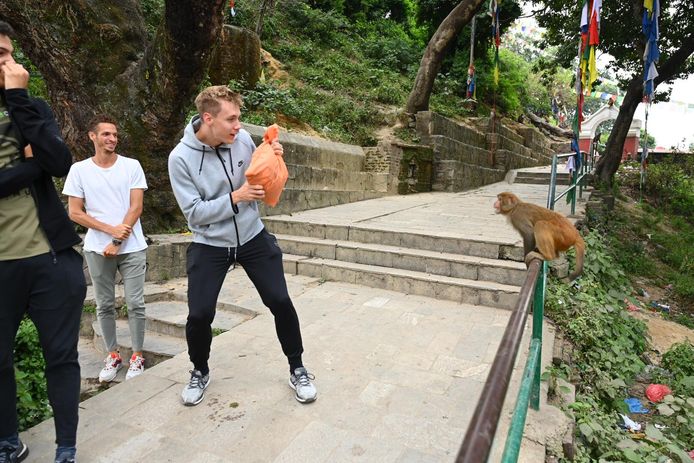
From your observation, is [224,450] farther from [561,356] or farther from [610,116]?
[610,116]

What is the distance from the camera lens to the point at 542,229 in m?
3.12

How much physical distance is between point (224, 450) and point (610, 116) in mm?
27277

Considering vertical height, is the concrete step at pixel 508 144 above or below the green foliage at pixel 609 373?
above

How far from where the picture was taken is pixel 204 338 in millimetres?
2449

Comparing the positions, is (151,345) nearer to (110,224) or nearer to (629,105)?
(110,224)

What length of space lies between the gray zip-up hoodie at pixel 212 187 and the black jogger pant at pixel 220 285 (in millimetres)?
66

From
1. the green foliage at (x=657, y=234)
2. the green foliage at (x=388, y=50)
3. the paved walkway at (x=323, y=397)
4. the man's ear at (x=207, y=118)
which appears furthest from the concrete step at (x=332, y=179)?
the green foliage at (x=388, y=50)

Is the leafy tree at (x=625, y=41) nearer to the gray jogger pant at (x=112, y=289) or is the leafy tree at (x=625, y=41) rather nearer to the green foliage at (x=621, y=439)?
the green foliage at (x=621, y=439)

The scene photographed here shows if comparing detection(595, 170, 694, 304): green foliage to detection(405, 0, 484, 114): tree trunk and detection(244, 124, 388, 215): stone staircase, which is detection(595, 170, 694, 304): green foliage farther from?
detection(405, 0, 484, 114): tree trunk

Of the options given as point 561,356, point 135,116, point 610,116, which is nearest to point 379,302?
point 561,356

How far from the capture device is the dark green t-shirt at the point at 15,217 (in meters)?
1.80

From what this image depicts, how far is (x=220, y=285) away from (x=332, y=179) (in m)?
6.50

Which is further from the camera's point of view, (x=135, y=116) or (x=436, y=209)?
(x=436, y=209)

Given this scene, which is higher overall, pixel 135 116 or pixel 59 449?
→ pixel 135 116
